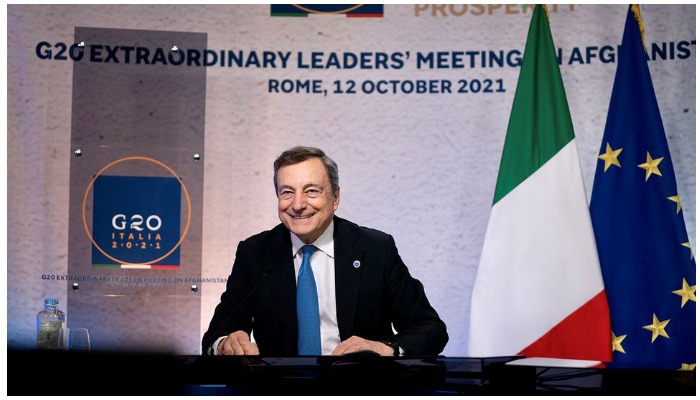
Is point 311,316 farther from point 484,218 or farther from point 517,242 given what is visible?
point 484,218

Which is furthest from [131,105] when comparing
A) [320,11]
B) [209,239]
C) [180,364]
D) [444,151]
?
[180,364]

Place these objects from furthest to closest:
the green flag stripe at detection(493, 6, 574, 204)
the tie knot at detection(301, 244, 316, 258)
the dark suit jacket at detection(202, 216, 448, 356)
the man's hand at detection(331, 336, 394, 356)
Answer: the green flag stripe at detection(493, 6, 574, 204) < the tie knot at detection(301, 244, 316, 258) < the dark suit jacket at detection(202, 216, 448, 356) < the man's hand at detection(331, 336, 394, 356)

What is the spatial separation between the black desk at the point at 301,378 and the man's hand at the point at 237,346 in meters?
0.58

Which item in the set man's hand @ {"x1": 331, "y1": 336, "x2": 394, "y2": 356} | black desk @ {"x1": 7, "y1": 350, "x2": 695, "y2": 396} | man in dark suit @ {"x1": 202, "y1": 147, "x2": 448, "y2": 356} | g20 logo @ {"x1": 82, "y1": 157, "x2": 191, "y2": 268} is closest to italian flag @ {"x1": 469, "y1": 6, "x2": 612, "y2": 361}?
man in dark suit @ {"x1": 202, "y1": 147, "x2": 448, "y2": 356}

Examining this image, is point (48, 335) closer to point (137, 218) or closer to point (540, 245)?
point (137, 218)

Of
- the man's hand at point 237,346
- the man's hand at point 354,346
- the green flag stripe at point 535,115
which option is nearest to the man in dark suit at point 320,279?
the man's hand at point 237,346

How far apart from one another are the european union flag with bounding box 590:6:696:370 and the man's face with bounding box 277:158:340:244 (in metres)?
1.51

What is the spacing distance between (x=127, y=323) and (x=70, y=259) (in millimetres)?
438

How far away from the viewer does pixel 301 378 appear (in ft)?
5.70

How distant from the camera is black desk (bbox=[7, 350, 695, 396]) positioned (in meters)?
1.69

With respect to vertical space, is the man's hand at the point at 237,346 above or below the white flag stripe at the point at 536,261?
below

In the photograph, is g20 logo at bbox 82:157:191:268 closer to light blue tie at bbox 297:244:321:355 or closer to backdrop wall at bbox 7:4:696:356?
backdrop wall at bbox 7:4:696:356

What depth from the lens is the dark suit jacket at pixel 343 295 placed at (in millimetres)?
2791

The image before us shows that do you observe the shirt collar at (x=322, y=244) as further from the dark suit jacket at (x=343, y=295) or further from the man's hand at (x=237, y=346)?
the man's hand at (x=237, y=346)
